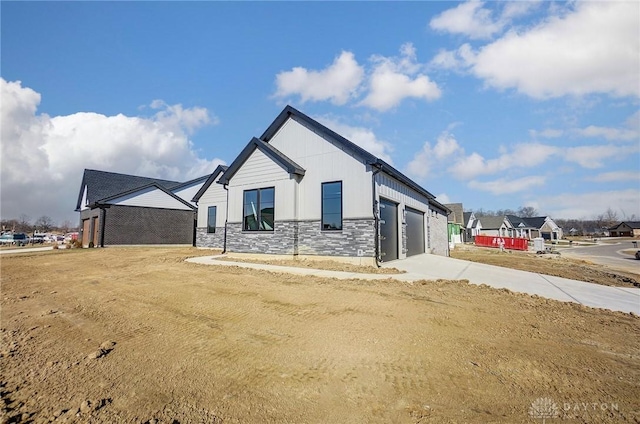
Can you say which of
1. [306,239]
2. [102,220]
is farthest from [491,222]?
[102,220]

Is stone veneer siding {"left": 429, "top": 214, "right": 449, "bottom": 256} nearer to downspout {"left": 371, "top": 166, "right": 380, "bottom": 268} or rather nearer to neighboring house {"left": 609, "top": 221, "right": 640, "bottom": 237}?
downspout {"left": 371, "top": 166, "right": 380, "bottom": 268}

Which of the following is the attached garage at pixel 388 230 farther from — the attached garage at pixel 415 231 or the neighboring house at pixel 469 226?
the neighboring house at pixel 469 226

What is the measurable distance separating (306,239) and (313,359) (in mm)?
9493

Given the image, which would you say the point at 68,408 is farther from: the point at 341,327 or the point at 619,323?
the point at 619,323

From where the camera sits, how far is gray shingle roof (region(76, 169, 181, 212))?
2525cm

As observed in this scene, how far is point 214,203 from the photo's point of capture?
20.0 m

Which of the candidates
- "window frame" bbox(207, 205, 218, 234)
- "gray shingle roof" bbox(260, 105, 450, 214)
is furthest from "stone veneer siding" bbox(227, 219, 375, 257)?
"window frame" bbox(207, 205, 218, 234)

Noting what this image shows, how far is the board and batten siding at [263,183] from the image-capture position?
1343 cm

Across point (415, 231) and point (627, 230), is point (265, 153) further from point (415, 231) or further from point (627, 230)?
point (627, 230)

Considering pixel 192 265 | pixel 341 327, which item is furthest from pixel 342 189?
pixel 341 327

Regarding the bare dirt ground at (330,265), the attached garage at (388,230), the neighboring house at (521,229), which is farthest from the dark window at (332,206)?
the neighboring house at (521,229)

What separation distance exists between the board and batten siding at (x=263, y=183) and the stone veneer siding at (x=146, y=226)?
1392 centimetres

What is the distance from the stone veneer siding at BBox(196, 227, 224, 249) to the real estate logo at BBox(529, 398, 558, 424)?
18.6 meters

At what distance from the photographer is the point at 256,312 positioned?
5539 mm
